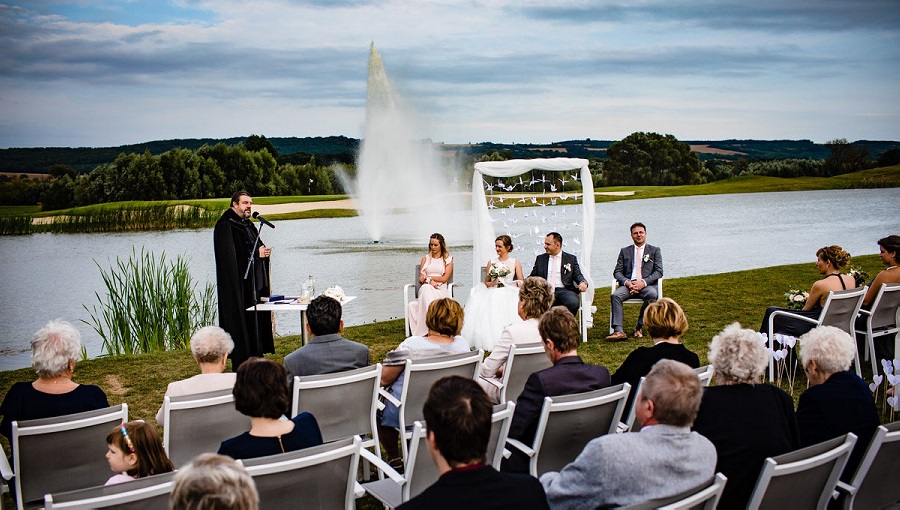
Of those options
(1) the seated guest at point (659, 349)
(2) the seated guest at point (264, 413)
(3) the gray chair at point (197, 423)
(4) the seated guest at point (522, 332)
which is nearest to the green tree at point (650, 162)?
(4) the seated guest at point (522, 332)

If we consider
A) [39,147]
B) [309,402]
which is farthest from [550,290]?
→ [39,147]

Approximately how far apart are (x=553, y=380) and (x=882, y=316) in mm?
4580

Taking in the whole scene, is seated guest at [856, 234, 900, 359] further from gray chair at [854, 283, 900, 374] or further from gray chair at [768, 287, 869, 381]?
gray chair at [768, 287, 869, 381]

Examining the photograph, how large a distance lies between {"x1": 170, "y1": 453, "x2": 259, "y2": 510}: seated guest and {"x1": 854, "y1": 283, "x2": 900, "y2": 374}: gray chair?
617cm

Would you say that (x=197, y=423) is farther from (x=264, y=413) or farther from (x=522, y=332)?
(x=522, y=332)

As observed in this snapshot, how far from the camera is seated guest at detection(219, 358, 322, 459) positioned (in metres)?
2.86

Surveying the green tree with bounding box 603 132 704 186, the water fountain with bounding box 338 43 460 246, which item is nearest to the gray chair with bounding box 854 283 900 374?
the water fountain with bounding box 338 43 460 246

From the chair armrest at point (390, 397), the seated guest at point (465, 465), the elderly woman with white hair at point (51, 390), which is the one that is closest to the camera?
the seated guest at point (465, 465)

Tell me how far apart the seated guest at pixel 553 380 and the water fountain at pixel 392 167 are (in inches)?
824

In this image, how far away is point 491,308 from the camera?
867 centimetres

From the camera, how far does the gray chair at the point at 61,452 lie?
3258mm

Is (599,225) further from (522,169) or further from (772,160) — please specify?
(772,160)

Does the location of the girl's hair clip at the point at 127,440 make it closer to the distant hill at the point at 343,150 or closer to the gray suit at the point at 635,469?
the gray suit at the point at 635,469

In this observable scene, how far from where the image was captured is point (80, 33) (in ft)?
111
